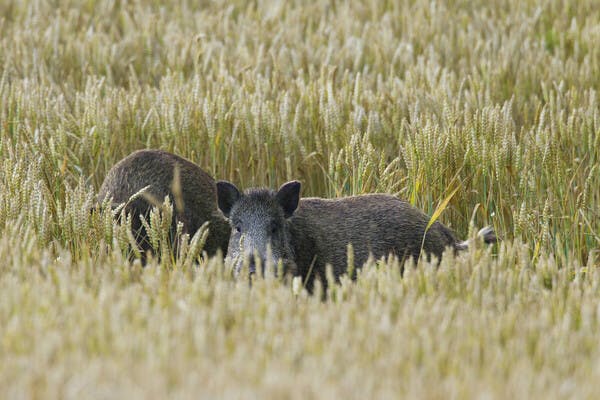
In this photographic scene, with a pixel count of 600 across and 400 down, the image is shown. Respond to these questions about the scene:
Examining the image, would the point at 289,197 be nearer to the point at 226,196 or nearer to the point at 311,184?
the point at 226,196

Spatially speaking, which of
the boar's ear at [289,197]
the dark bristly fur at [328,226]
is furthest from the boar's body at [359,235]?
the boar's ear at [289,197]

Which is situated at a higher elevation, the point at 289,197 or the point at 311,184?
the point at 289,197

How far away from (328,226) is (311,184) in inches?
54.2

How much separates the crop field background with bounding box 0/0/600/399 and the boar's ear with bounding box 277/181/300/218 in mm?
718

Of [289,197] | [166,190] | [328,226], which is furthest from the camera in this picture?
[166,190]

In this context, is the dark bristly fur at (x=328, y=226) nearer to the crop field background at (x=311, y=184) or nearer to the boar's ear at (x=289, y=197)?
the boar's ear at (x=289, y=197)

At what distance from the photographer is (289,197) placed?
19.8 ft

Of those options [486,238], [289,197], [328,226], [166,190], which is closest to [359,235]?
[328,226]

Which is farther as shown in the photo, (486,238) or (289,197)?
(486,238)

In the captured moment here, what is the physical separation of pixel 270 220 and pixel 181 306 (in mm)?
1843

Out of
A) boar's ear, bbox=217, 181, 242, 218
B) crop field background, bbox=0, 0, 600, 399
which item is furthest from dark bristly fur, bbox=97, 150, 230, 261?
crop field background, bbox=0, 0, 600, 399

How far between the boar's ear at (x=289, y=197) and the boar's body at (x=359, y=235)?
0.11 metres

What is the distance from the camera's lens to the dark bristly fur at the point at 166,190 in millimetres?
6508

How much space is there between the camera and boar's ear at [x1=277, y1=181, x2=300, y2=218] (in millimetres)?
5984
